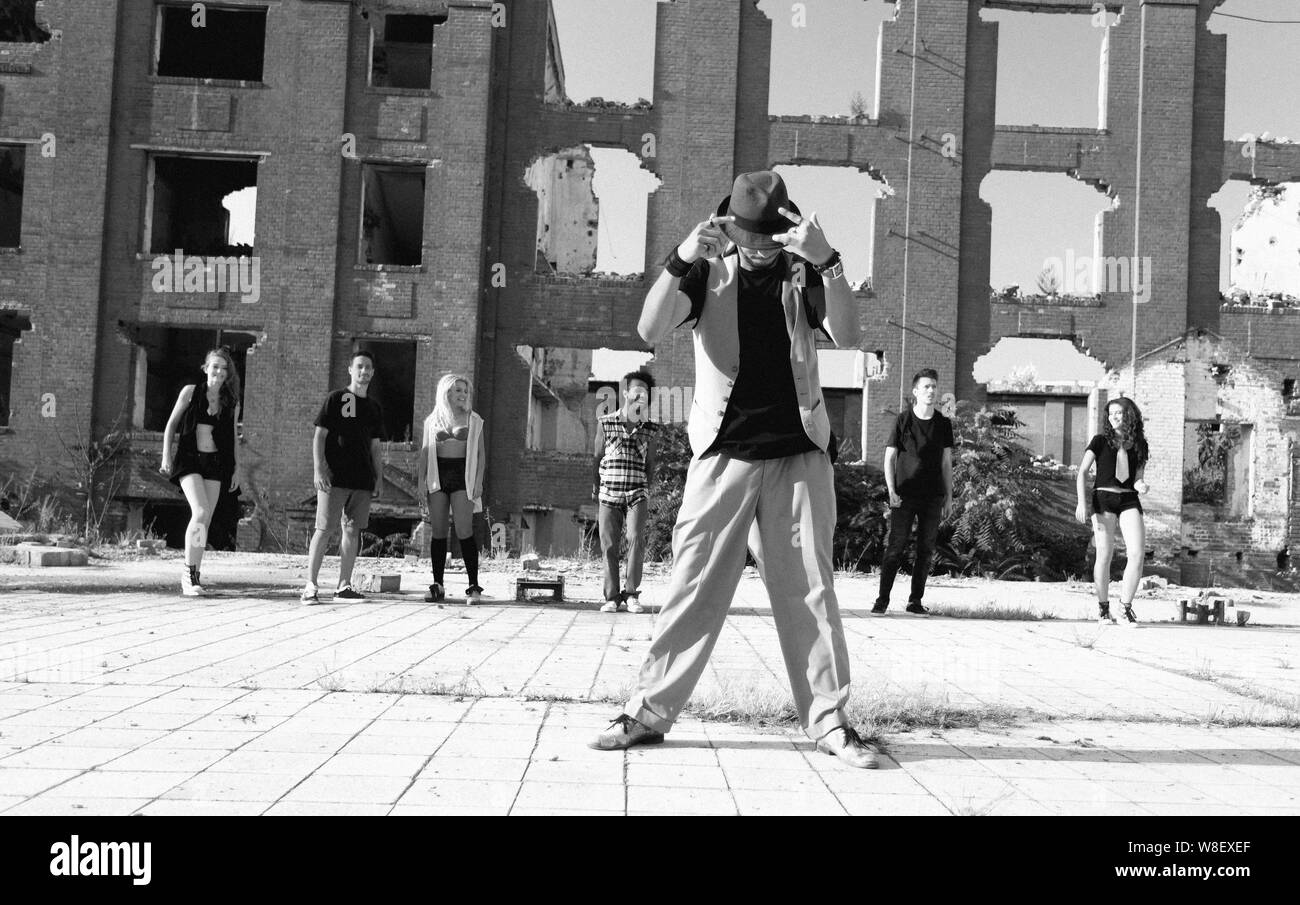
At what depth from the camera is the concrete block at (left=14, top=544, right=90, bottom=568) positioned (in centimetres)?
1178

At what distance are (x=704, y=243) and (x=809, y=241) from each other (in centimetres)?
36

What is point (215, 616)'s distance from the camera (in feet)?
24.3

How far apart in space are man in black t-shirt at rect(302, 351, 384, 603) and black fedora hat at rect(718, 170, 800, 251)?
5.53m

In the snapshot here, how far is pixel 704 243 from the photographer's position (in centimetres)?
362

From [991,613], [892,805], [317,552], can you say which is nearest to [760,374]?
[892,805]

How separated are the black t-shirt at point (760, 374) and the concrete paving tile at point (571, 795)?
1.33m

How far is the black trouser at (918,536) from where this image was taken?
954 centimetres

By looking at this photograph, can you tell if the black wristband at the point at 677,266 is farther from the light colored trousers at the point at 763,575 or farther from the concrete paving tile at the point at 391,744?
the concrete paving tile at the point at 391,744

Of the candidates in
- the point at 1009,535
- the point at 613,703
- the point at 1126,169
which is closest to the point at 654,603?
the point at 613,703

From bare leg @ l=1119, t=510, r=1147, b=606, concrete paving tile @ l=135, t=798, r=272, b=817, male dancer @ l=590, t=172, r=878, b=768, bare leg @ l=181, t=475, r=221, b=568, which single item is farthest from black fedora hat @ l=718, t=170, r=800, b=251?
bare leg @ l=181, t=475, r=221, b=568

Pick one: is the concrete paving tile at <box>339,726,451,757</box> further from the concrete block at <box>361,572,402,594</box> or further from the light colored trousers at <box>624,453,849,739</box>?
the concrete block at <box>361,572,402,594</box>

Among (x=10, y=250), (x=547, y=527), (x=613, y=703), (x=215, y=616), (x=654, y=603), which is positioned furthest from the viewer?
(x=547, y=527)
